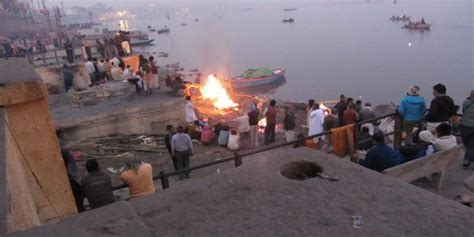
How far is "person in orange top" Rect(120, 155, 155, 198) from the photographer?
213 inches

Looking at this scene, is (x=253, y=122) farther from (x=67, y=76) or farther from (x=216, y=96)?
(x=216, y=96)

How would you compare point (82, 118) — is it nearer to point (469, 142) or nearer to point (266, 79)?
point (469, 142)

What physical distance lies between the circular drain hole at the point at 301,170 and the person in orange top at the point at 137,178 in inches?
98.4

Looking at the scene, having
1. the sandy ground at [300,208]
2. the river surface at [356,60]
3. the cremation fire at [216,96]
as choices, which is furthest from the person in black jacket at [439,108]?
the river surface at [356,60]

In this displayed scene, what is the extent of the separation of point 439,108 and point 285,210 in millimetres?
5693

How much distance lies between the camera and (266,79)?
39.8 m

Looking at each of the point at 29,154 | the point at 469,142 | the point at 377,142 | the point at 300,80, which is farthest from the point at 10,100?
the point at 300,80

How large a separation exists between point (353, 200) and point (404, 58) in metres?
57.9

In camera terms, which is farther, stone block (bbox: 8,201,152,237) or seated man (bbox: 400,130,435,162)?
seated man (bbox: 400,130,435,162)

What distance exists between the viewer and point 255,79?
38344 millimetres

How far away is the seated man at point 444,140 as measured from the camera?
629cm

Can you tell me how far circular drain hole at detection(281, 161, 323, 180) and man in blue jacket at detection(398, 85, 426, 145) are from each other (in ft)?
15.3

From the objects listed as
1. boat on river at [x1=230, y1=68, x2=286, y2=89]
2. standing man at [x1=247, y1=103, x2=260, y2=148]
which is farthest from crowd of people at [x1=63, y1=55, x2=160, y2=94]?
boat on river at [x1=230, y1=68, x2=286, y2=89]

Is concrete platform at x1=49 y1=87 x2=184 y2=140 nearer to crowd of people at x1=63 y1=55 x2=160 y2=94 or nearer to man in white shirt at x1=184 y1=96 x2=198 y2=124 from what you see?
man in white shirt at x1=184 y1=96 x2=198 y2=124
